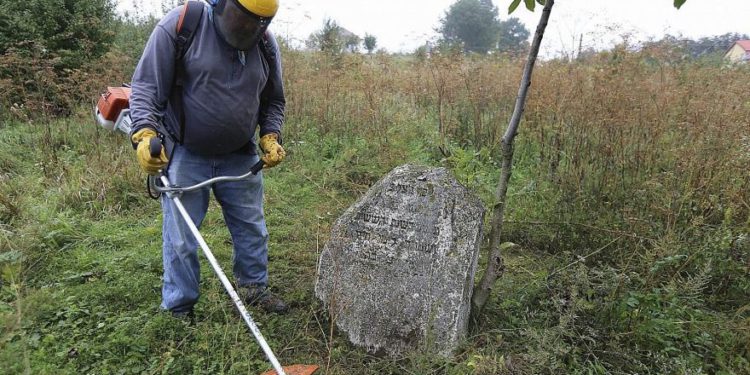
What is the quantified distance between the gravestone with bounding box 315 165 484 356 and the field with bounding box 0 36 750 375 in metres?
0.15

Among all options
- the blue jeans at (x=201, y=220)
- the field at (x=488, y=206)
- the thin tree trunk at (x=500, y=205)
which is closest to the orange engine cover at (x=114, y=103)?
the blue jeans at (x=201, y=220)

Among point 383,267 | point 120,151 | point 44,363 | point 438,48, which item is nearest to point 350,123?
point 438,48

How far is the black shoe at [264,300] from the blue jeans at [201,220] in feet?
0.19

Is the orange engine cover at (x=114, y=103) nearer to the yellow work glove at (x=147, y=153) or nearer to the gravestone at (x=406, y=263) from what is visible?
the yellow work glove at (x=147, y=153)

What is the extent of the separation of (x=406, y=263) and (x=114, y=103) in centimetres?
208

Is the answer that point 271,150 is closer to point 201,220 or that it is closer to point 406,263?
point 201,220

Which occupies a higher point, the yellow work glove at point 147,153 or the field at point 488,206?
the yellow work glove at point 147,153

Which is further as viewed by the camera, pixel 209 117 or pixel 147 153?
pixel 209 117

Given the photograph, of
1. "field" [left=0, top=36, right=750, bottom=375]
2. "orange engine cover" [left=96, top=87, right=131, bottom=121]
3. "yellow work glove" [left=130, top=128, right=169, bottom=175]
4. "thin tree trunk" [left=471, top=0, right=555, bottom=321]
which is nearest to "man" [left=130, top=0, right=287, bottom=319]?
"yellow work glove" [left=130, top=128, right=169, bottom=175]

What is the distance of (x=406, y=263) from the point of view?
281 cm

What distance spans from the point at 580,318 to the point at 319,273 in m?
1.64

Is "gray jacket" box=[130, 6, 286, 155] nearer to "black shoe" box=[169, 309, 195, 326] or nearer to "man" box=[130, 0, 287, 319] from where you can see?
"man" box=[130, 0, 287, 319]

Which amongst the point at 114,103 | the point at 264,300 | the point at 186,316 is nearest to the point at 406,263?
the point at 264,300

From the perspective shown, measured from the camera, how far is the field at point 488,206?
8.84ft
